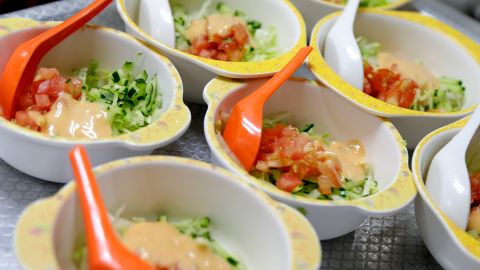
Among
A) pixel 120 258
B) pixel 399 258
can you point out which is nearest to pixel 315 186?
pixel 399 258

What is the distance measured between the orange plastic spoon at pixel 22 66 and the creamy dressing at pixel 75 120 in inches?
3.4

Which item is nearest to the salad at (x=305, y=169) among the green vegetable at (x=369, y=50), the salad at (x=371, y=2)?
the green vegetable at (x=369, y=50)

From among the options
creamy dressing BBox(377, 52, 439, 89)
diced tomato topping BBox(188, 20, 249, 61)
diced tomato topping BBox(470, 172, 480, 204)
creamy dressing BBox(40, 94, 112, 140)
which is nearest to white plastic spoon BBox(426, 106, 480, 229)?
diced tomato topping BBox(470, 172, 480, 204)

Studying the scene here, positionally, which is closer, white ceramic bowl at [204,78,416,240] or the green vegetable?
white ceramic bowl at [204,78,416,240]

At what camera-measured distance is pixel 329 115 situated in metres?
1.50

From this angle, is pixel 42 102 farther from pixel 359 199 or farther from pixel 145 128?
pixel 359 199

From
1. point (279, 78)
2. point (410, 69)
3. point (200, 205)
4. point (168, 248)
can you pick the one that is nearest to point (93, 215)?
point (168, 248)

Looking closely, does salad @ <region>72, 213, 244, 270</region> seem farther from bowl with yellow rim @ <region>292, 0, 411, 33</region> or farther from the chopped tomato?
bowl with yellow rim @ <region>292, 0, 411, 33</region>

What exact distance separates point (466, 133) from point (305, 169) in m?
0.36

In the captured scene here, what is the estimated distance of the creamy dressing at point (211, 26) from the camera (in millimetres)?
→ 1603

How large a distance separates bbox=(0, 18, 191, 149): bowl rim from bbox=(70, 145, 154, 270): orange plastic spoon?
14 cm

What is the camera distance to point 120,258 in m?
0.92

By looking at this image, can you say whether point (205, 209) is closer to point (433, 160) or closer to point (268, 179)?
point (268, 179)

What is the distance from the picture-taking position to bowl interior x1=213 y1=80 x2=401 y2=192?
1.39m
